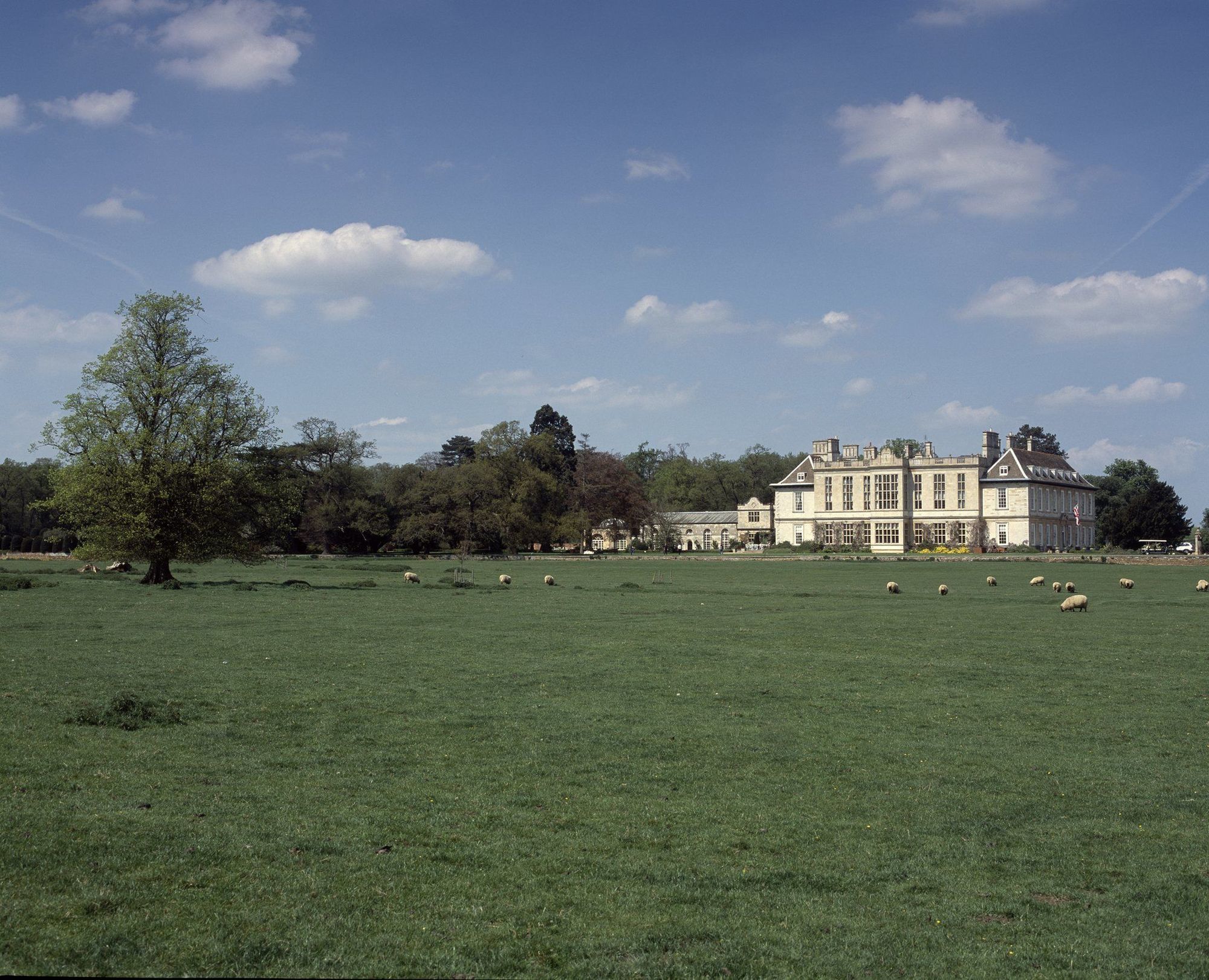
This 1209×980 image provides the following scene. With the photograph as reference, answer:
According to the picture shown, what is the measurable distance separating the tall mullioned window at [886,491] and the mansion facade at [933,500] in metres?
A: 0.11

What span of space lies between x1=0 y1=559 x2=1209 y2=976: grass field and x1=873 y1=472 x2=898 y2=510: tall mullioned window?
118816mm

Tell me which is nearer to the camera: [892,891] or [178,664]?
[892,891]

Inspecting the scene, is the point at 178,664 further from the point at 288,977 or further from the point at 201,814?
the point at 288,977

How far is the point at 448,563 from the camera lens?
81875 millimetres

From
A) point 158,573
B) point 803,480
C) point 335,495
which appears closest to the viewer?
point 158,573

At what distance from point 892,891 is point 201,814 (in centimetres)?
610

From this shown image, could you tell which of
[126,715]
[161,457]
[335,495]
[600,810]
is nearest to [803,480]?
[335,495]

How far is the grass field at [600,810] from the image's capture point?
6.97 metres

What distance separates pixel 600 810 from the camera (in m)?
10.1

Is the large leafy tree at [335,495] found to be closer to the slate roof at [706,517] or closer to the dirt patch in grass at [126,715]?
the slate roof at [706,517]

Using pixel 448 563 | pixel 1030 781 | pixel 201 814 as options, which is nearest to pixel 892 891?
pixel 1030 781

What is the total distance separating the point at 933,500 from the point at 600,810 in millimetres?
134593

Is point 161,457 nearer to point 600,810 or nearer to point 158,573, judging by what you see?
point 158,573

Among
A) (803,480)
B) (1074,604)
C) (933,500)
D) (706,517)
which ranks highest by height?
(803,480)
